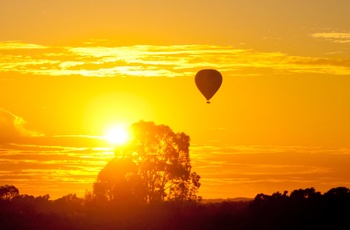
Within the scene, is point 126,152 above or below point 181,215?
above

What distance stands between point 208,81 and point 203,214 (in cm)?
2006

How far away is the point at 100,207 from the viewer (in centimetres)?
9625

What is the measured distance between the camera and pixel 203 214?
262 ft

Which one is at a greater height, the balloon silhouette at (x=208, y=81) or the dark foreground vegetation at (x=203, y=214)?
the balloon silhouette at (x=208, y=81)

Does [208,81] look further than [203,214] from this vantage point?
Yes

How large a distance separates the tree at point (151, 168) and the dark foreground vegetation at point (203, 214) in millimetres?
2561

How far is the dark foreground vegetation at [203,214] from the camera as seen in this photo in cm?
7025

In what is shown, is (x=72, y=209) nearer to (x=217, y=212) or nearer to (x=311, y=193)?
(x=217, y=212)

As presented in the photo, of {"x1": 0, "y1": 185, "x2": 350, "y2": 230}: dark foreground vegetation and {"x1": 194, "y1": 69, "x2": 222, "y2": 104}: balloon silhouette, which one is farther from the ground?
{"x1": 194, "y1": 69, "x2": 222, "y2": 104}: balloon silhouette

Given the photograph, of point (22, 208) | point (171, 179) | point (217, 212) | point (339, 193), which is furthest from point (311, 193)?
point (171, 179)

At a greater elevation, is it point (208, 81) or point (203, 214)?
point (208, 81)

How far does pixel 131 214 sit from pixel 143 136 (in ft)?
50.6

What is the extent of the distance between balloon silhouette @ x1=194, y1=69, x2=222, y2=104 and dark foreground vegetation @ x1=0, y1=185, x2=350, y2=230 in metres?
10.2

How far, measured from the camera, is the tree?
→ 10000 centimetres
